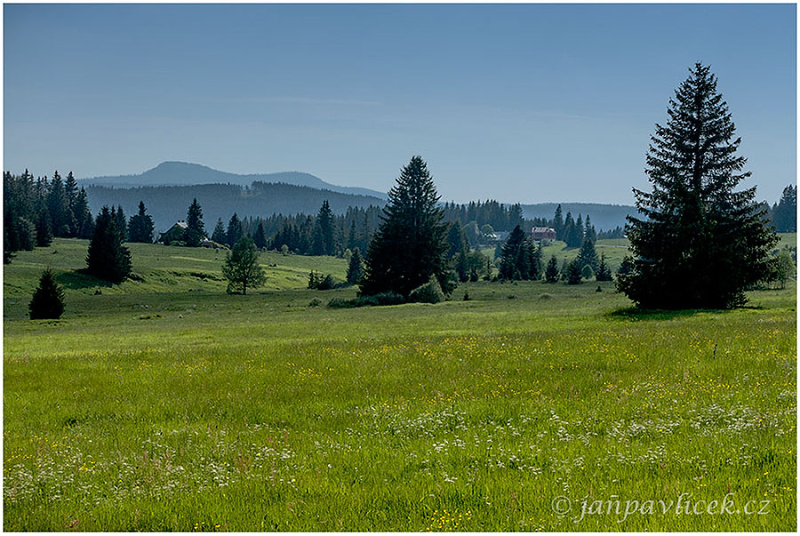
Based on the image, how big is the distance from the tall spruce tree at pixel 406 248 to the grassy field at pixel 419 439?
61.5m

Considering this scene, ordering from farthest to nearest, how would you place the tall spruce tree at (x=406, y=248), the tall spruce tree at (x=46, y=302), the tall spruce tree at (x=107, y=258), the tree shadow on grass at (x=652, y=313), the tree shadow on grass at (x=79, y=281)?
the tall spruce tree at (x=107, y=258) → the tree shadow on grass at (x=79, y=281) → the tall spruce tree at (x=406, y=248) → the tall spruce tree at (x=46, y=302) → the tree shadow on grass at (x=652, y=313)

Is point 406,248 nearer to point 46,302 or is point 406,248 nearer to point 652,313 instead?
point 46,302

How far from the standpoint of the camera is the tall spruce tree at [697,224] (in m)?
40.2

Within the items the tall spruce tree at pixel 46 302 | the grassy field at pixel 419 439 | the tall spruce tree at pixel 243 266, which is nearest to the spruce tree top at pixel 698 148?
the grassy field at pixel 419 439

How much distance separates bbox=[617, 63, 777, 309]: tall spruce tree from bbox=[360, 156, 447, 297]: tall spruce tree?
126 feet

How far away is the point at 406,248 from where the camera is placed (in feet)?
268

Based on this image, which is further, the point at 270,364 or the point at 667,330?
the point at 667,330

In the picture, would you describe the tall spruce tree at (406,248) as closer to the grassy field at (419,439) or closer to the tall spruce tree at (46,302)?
the tall spruce tree at (46,302)

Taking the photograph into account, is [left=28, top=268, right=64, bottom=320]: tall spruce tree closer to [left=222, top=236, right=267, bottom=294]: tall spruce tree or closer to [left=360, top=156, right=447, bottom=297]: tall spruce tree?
[left=360, top=156, right=447, bottom=297]: tall spruce tree

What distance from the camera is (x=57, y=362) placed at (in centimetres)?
2003

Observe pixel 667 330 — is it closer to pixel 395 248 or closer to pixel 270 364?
pixel 270 364

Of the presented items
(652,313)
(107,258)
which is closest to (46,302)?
(652,313)

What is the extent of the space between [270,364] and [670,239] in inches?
1253

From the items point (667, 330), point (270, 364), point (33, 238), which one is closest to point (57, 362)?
point (270, 364)
